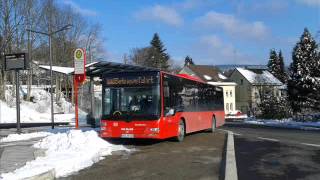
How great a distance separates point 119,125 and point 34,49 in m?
52.2

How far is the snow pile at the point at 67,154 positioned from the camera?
1154 centimetres

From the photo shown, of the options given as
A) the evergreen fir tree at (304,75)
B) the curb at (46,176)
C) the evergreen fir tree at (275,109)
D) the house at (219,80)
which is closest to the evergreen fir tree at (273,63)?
the house at (219,80)

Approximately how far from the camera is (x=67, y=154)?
47.1 feet

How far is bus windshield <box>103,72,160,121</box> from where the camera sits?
59.5 feet

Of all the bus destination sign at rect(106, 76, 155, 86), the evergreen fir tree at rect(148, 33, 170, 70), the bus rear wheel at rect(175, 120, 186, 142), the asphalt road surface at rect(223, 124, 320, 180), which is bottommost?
the asphalt road surface at rect(223, 124, 320, 180)

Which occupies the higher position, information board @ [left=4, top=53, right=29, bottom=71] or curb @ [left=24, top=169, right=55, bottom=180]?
information board @ [left=4, top=53, right=29, bottom=71]

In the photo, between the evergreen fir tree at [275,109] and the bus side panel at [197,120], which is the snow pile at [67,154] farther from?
the evergreen fir tree at [275,109]

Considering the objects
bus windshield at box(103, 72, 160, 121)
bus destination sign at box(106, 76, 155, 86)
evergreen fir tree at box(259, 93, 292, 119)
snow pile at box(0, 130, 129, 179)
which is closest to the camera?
snow pile at box(0, 130, 129, 179)

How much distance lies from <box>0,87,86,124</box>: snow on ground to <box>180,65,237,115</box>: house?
45789mm

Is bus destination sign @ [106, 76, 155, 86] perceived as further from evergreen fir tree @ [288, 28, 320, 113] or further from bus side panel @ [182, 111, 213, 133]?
evergreen fir tree @ [288, 28, 320, 113]

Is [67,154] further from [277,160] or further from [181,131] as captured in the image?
[181,131]

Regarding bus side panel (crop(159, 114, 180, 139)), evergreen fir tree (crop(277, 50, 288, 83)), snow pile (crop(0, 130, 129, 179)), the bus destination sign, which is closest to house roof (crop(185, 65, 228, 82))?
evergreen fir tree (crop(277, 50, 288, 83))

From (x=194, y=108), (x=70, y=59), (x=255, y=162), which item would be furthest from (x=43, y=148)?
(x=70, y=59)

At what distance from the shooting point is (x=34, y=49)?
223 feet
